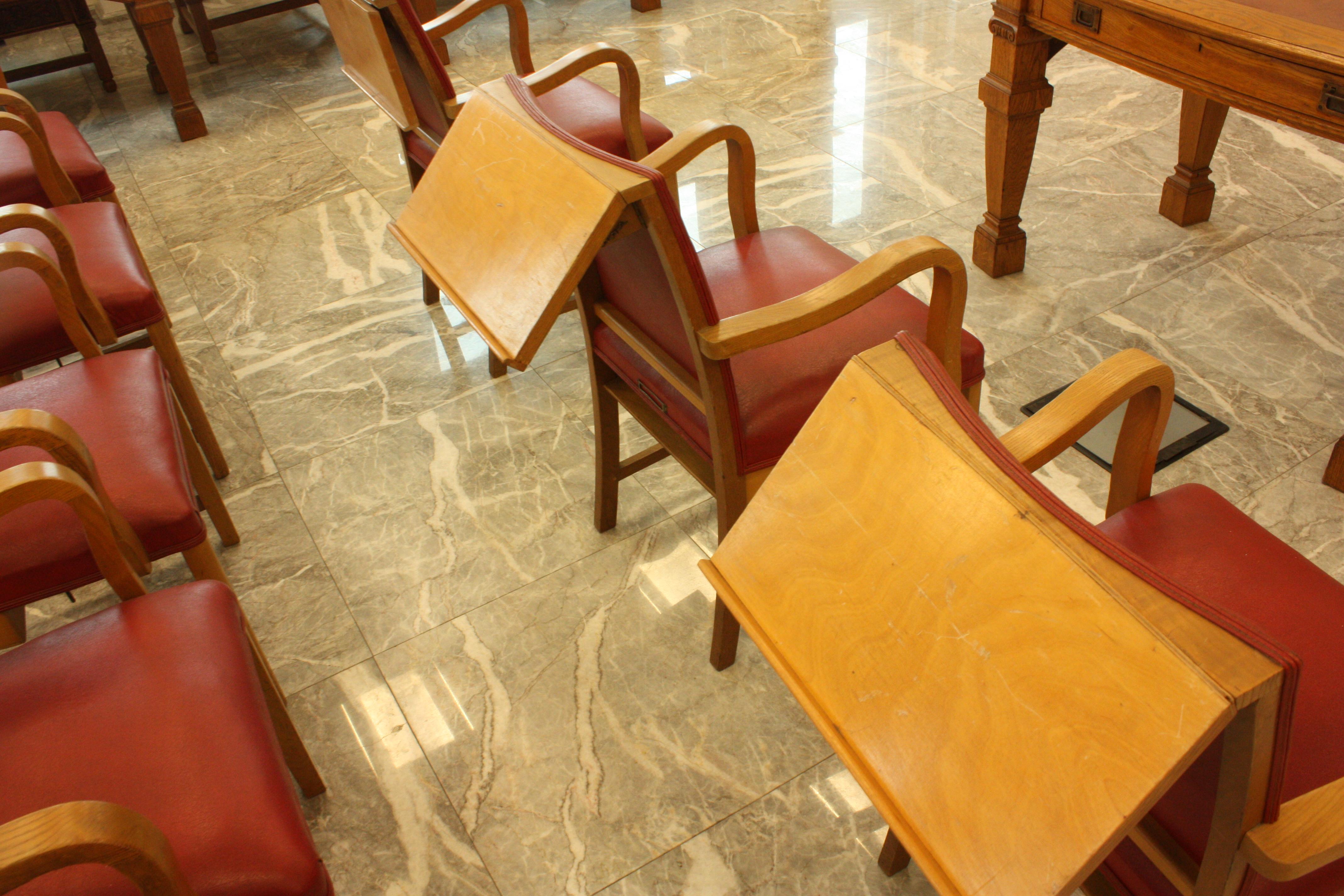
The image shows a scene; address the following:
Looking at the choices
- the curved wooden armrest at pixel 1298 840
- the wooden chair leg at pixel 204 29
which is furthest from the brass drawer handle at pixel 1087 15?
the wooden chair leg at pixel 204 29

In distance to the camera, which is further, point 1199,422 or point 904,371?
point 1199,422

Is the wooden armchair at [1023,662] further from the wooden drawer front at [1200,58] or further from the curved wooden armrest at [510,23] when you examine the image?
the curved wooden armrest at [510,23]

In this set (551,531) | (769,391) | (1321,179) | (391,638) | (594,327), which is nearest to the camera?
(769,391)

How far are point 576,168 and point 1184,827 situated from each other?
969 millimetres

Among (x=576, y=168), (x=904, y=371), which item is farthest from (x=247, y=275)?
(x=904, y=371)

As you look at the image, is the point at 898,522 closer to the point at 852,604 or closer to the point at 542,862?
the point at 852,604

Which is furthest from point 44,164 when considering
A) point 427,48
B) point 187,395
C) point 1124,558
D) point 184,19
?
point 184,19

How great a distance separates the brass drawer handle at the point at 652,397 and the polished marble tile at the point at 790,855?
→ 61 centimetres

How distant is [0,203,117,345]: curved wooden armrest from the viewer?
1.61 metres

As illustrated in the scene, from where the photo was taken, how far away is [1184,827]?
92 cm

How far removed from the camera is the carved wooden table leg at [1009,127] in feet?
7.18

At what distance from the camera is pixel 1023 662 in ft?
2.62

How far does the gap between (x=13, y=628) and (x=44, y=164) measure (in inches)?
43.1

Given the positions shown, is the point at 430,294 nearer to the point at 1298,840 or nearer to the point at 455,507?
the point at 455,507
